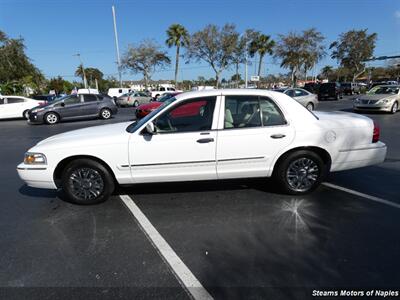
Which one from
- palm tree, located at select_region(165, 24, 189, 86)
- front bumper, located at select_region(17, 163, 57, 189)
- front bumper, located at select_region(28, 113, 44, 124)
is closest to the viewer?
front bumper, located at select_region(17, 163, 57, 189)

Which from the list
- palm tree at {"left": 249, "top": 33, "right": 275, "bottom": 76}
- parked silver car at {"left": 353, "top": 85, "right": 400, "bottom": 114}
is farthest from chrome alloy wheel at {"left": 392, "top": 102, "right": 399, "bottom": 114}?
palm tree at {"left": 249, "top": 33, "right": 275, "bottom": 76}

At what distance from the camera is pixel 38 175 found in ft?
13.6

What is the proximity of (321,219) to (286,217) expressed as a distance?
0.43 metres

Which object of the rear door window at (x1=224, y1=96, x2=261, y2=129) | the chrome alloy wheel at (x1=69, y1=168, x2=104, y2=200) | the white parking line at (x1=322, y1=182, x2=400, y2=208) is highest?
the rear door window at (x1=224, y1=96, x2=261, y2=129)

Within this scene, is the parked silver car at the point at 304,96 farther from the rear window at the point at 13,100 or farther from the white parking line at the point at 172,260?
the rear window at the point at 13,100

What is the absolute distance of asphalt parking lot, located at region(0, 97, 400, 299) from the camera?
256 centimetres

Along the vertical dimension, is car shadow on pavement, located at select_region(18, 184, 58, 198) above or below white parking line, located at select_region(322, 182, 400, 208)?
below

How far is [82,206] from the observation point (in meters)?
4.28

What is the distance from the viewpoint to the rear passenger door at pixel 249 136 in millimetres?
4078

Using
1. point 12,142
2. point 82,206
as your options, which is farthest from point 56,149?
point 12,142

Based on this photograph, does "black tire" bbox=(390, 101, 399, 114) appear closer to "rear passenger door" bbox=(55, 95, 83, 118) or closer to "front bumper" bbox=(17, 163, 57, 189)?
"front bumper" bbox=(17, 163, 57, 189)

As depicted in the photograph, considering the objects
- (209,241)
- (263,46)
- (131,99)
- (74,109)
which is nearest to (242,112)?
(209,241)

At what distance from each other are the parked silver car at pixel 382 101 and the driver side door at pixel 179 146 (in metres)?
13.9

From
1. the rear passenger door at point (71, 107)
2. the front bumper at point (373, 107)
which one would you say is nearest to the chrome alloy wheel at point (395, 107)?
the front bumper at point (373, 107)
